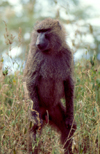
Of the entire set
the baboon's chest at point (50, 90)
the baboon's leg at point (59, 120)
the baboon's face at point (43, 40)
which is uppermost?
the baboon's face at point (43, 40)

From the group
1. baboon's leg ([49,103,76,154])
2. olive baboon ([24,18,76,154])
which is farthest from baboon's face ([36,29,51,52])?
baboon's leg ([49,103,76,154])

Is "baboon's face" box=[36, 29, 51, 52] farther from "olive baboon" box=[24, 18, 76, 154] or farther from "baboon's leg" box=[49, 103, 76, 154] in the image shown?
"baboon's leg" box=[49, 103, 76, 154]

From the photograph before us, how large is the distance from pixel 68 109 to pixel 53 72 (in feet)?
1.91

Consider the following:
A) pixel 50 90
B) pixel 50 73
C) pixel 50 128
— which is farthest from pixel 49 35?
pixel 50 128

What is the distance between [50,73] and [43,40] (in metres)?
0.43

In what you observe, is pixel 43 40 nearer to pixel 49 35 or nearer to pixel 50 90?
pixel 49 35

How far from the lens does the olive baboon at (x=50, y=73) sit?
3.05 meters

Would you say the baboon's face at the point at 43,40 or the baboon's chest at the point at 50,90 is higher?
the baboon's face at the point at 43,40

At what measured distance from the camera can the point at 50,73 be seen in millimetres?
3053

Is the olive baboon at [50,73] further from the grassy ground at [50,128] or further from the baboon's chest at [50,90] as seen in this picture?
the grassy ground at [50,128]

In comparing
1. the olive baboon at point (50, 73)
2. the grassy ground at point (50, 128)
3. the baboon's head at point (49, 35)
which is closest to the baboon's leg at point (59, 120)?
the olive baboon at point (50, 73)

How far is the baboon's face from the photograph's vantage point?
2914 millimetres

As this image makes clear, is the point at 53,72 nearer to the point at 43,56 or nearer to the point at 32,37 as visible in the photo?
the point at 43,56

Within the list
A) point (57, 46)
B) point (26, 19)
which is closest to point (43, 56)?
point (57, 46)
